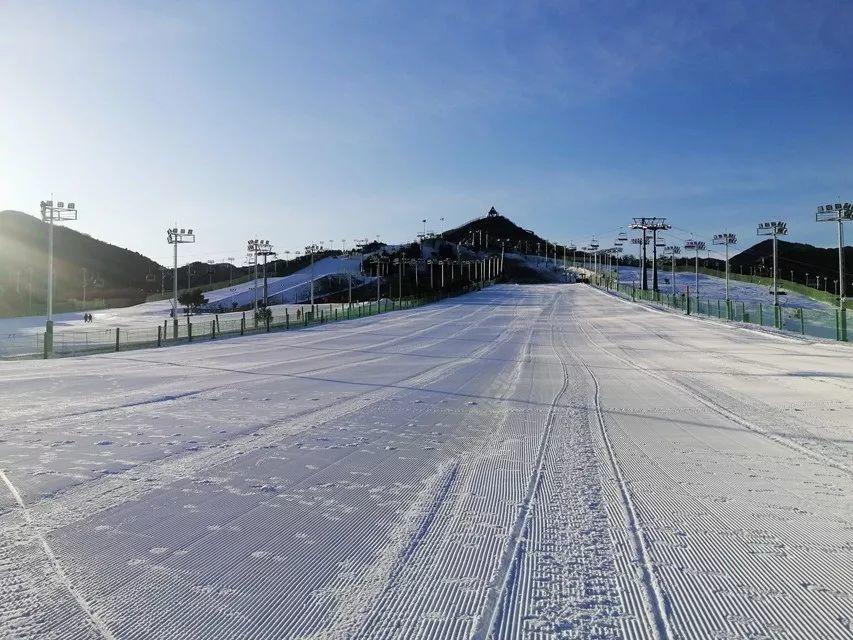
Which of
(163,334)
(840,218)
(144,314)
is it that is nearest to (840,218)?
(840,218)

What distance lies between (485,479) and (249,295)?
392ft

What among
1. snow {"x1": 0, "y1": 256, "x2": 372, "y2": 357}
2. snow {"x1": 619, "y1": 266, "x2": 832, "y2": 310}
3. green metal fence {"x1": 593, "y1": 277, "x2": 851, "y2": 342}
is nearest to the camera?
green metal fence {"x1": 593, "y1": 277, "x2": 851, "y2": 342}

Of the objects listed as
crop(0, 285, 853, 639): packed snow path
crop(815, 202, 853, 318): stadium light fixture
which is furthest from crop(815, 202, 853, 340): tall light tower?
crop(0, 285, 853, 639): packed snow path

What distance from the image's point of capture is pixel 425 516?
486 centimetres

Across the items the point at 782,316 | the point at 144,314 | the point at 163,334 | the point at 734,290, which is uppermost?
the point at 734,290

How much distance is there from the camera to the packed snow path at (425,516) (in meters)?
3.33

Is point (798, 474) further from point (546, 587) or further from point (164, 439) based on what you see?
point (164, 439)

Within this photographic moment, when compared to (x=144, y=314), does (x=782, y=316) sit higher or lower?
higher

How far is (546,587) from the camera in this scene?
3.62 metres

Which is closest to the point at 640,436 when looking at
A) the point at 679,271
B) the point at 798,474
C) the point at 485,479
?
the point at 798,474

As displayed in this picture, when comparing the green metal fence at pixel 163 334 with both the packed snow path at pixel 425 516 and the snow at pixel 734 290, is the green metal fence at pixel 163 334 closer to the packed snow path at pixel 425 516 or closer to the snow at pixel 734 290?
the packed snow path at pixel 425 516

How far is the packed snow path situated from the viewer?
10.9 feet

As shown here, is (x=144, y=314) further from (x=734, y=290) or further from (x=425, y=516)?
(x=425, y=516)

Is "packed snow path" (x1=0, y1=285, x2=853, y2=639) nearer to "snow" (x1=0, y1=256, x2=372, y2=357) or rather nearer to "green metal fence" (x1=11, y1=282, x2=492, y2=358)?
"green metal fence" (x1=11, y1=282, x2=492, y2=358)
